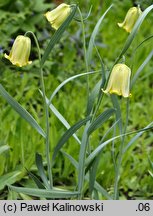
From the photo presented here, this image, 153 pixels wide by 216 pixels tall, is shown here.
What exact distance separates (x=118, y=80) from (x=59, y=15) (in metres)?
0.28

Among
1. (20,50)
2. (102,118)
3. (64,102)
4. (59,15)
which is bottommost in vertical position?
(102,118)

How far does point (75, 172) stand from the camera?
2336 mm

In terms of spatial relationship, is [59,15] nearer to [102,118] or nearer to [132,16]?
[132,16]

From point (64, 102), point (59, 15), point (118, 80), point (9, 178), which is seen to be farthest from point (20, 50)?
point (64, 102)

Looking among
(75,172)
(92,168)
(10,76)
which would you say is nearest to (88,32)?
(10,76)

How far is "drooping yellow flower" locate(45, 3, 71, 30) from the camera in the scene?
1.64 metres

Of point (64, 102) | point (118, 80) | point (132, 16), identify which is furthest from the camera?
point (64, 102)

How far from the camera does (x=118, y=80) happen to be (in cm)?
156

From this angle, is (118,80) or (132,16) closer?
(118,80)

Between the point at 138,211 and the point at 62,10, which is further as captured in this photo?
the point at 138,211

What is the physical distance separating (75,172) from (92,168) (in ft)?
1.80

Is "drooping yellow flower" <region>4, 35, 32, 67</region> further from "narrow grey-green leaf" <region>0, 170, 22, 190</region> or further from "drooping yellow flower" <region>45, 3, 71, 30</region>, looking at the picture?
"narrow grey-green leaf" <region>0, 170, 22, 190</region>

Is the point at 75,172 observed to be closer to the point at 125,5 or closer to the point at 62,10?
the point at 62,10

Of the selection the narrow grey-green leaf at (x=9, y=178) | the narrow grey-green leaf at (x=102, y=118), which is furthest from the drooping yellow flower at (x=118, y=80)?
the narrow grey-green leaf at (x=9, y=178)
